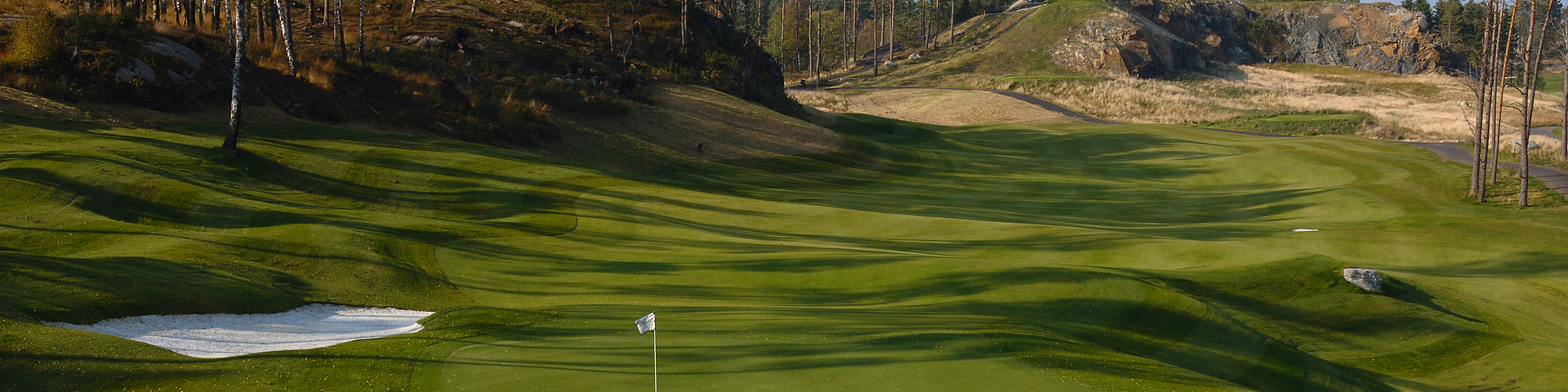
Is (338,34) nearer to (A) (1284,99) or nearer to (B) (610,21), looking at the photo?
(B) (610,21)

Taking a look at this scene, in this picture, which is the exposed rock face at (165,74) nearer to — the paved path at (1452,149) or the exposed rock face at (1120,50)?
the paved path at (1452,149)

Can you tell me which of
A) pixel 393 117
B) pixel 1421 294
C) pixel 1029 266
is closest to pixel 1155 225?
pixel 1421 294

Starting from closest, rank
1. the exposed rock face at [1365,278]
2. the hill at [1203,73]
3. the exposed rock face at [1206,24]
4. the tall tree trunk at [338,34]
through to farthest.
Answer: the exposed rock face at [1365,278] → the tall tree trunk at [338,34] → the hill at [1203,73] → the exposed rock face at [1206,24]

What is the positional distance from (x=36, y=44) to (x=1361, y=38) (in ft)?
458

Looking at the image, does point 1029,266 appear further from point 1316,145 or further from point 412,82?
point 1316,145

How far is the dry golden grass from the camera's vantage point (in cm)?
6193

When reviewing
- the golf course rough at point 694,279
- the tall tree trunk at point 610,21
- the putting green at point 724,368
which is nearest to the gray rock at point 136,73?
the golf course rough at point 694,279

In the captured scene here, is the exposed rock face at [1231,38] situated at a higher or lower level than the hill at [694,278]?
higher

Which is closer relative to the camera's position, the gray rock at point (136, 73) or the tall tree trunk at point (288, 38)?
the gray rock at point (136, 73)

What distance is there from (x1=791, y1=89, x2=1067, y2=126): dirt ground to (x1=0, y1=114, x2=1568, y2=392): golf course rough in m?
34.9

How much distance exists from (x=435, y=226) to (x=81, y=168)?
7.96 m

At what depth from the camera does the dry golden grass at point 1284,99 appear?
61934mm

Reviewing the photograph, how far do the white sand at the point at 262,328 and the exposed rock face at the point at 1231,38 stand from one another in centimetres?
9273

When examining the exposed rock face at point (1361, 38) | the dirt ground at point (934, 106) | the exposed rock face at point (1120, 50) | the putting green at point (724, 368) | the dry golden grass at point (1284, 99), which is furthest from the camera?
the exposed rock face at point (1361, 38)
